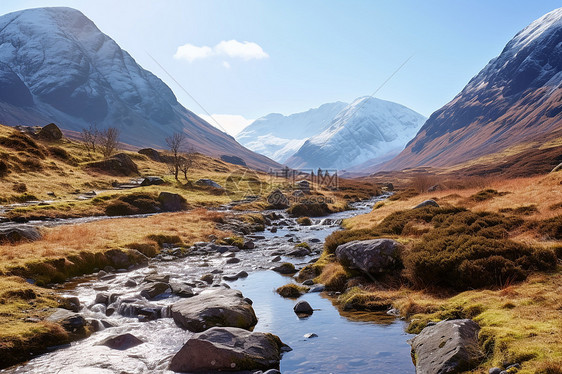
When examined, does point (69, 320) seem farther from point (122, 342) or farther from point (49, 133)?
point (49, 133)

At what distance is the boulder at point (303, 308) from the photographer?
15.5m

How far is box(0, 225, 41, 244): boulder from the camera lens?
23.6 metres

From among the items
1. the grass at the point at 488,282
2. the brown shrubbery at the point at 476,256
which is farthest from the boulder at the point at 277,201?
the brown shrubbery at the point at 476,256

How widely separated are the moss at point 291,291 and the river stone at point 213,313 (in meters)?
3.23

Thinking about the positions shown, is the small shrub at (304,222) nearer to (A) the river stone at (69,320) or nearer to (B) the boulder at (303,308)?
(B) the boulder at (303,308)

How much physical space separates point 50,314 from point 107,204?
Answer: 1481 inches

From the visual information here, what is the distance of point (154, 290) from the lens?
17.8 meters

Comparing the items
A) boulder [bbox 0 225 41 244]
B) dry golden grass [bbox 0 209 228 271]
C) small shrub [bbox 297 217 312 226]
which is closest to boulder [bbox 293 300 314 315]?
dry golden grass [bbox 0 209 228 271]

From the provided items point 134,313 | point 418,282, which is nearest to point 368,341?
point 418,282

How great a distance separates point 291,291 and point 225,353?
7924 mm

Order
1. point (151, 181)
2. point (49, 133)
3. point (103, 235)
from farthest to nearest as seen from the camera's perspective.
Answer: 1. point (49, 133)
2. point (151, 181)
3. point (103, 235)

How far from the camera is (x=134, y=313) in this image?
15.6 meters

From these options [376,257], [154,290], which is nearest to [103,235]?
[154,290]

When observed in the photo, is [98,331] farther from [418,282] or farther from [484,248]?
[484,248]
